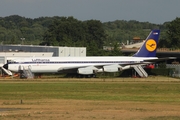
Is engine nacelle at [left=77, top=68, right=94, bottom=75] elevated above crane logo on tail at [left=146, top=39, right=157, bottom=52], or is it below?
below

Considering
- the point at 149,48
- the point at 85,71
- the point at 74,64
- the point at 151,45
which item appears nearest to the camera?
the point at 85,71

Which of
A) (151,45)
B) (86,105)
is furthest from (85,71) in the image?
(86,105)

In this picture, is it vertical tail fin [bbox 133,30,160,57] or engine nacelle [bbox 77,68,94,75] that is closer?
engine nacelle [bbox 77,68,94,75]

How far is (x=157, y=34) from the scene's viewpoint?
90.6 meters

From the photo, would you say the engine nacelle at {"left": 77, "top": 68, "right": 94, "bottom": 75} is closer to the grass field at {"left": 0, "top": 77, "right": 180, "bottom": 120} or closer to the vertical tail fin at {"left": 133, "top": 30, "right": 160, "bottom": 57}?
the vertical tail fin at {"left": 133, "top": 30, "right": 160, "bottom": 57}

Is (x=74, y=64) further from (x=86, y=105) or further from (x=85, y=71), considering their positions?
(x=86, y=105)

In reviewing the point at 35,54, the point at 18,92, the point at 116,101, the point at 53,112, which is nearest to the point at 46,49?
the point at 35,54

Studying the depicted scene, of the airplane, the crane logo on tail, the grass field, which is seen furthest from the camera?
the crane logo on tail

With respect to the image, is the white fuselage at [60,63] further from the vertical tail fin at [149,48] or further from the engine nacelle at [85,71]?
the vertical tail fin at [149,48]

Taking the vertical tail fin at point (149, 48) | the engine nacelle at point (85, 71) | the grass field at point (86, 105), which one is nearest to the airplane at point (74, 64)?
the engine nacelle at point (85, 71)

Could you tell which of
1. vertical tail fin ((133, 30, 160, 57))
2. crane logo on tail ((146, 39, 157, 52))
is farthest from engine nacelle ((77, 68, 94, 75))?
crane logo on tail ((146, 39, 157, 52))

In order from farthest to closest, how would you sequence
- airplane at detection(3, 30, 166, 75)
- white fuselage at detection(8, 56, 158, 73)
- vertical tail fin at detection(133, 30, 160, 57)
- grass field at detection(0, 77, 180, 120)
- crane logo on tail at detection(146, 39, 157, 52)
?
crane logo on tail at detection(146, 39, 157, 52), vertical tail fin at detection(133, 30, 160, 57), airplane at detection(3, 30, 166, 75), white fuselage at detection(8, 56, 158, 73), grass field at detection(0, 77, 180, 120)

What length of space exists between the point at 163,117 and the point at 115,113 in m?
3.19

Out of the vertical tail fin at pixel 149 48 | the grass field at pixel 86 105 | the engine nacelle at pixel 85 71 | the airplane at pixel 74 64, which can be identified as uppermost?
the vertical tail fin at pixel 149 48
